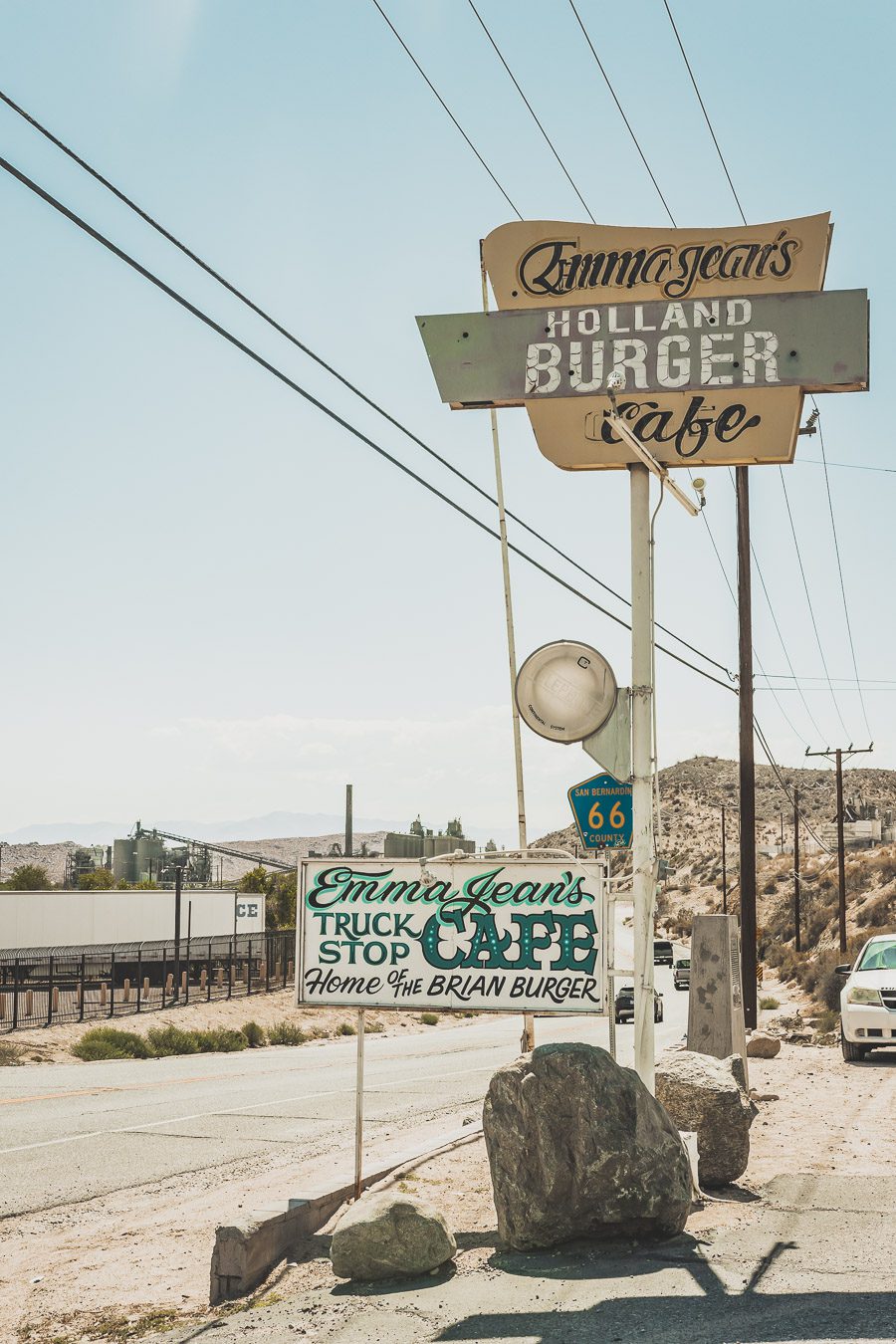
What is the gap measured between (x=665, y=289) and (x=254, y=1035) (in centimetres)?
2727

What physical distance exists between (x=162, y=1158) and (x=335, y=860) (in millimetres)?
6109

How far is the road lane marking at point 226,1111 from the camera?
13938mm

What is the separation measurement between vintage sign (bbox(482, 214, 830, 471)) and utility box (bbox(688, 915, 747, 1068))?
640 centimetres

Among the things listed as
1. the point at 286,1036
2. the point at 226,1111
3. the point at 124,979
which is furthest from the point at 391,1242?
the point at 124,979

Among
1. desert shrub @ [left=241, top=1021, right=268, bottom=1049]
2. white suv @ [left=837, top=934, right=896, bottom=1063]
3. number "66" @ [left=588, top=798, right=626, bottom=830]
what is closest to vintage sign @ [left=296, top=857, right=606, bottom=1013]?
number "66" @ [left=588, top=798, right=626, bottom=830]

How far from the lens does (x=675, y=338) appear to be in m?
8.91

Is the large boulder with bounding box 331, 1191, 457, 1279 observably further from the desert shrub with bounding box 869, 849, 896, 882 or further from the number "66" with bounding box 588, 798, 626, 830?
the desert shrub with bounding box 869, 849, 896, 882

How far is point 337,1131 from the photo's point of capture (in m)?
14.9

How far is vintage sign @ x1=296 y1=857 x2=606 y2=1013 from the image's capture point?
26.7 feet

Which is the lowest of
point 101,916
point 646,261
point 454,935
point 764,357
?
point 101,916

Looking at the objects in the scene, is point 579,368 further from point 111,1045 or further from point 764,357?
point 111,1045

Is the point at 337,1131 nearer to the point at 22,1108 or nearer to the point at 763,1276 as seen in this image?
the point at 22,1108

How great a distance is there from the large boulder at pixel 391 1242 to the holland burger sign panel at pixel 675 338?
17.3ft

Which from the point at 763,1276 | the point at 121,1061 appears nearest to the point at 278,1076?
the point at 121,1061
